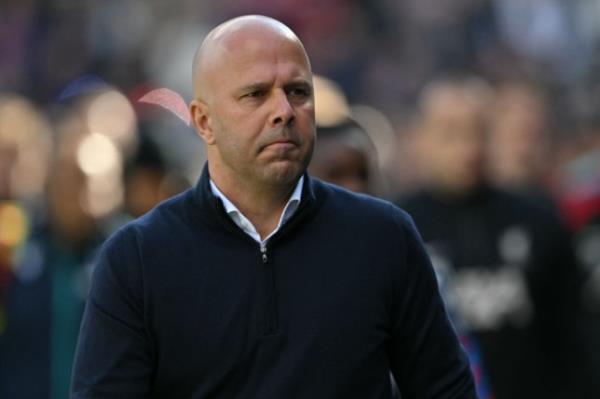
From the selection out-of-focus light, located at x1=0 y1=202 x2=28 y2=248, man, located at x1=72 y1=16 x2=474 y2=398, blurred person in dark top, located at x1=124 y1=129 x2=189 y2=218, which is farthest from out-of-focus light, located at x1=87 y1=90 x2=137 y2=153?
man, located at x1=72 y1=16 x2=474 y2=398

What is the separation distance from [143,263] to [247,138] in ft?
1.39

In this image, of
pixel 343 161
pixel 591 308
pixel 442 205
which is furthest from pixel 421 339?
pixel 591 308

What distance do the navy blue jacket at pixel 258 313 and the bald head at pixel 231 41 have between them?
299 millimetres

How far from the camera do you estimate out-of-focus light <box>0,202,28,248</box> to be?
1008 centimetres

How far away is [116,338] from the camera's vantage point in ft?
16.9

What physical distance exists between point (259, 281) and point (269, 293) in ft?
0.14

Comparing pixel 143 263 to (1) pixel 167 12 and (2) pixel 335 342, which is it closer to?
(2) pixel 335 342

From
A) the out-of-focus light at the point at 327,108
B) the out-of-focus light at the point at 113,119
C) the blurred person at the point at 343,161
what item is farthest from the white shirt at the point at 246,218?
the out-of-focus light at the point at 113,119

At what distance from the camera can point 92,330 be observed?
17.1 ft

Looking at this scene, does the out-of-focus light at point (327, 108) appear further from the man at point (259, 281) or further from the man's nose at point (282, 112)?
the man's nose at point (282, 112)

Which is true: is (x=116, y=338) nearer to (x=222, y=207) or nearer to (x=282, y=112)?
(x=222, y=207)

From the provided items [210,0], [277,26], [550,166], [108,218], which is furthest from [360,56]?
[277,26]

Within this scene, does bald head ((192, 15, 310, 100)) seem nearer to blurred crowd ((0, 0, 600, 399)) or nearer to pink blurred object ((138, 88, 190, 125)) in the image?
pink blurred object ((138, 88, 190, 125))

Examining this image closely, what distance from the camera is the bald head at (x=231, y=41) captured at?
5.29m
